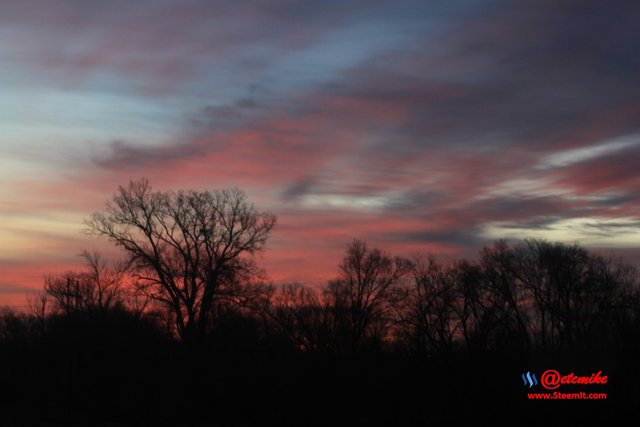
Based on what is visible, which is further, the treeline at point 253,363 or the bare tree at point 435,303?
the bare tree at point 435,303

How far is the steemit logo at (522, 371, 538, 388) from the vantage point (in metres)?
24.9

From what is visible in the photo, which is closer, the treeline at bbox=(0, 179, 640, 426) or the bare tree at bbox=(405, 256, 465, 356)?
the treeline at bbox=(0, 179, 640, 426)

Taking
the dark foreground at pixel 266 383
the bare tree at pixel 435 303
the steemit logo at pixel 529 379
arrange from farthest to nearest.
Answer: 1. the bare tree at pixel 435 303
2. the steemit logo at pixel 529 379
3. the dark foreground at pixel 266 383

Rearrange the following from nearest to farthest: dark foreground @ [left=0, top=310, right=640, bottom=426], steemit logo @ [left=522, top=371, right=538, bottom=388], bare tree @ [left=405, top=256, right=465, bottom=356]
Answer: dark foreground @ [left=0, top=310, right=640, bottom=426] → steemit logo @ [left=522, top=371, right=538, bottom=388] → bare tree @ [left=405, top=256, right=465, bottom=356]

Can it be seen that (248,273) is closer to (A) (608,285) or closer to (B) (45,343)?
(B) (45,343)

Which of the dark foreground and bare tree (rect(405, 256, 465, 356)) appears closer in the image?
the dark foreground

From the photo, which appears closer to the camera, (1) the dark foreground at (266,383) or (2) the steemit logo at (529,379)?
(1) the dark foreground at (266,383)

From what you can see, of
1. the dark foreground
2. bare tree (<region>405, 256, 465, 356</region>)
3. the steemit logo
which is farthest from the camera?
bare tree (<region>405, 256, 465, 356</region>)

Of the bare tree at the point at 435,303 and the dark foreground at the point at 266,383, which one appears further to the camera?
the bare tree at the point at 435,303

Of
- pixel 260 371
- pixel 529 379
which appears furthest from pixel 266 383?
pixel 529 379

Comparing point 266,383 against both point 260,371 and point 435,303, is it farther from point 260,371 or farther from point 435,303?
point 435,303

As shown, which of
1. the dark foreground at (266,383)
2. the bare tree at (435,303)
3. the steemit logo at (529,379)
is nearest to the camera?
the dark foreground at (266,383)

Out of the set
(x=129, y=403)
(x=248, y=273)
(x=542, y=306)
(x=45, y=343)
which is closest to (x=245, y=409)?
(x=129, y=403)

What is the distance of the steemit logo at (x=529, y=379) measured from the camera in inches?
982
